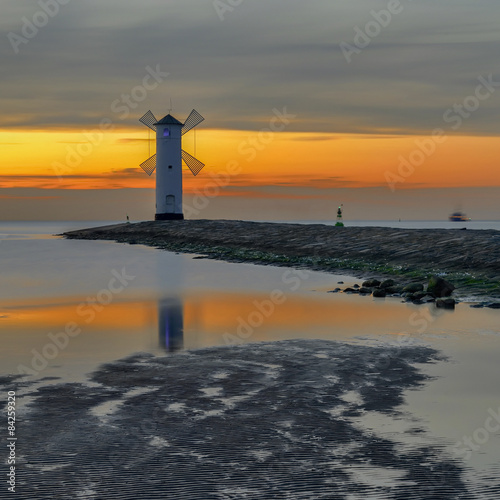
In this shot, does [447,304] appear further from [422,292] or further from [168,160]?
[168,160]

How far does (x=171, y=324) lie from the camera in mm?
17047

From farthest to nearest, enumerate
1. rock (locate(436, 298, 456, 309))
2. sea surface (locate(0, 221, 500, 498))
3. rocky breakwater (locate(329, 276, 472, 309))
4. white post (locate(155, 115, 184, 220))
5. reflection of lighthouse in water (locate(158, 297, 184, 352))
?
white post (locate(155, 115, 184, 220)) → rocky breakwater (locate(329, 276, 472, 309)) → rock (locate(436, 298, 456, 309)) → reflection of lighthouse in water (locate(158, 297, 184, 352)) → sea surface (locate(0, 221, 500, 498))

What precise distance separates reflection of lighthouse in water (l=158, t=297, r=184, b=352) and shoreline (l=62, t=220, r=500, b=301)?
8230mm

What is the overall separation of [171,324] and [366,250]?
20.7m

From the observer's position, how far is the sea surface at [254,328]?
8391 mm

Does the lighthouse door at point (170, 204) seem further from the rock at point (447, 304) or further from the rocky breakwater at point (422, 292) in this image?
the rock at point (447, 304)

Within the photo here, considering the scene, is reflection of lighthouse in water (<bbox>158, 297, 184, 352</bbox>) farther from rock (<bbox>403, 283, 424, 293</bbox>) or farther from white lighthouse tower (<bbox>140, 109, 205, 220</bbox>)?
white lighthouse tower (<bbox>140, 109, 205, 220</bbox>)

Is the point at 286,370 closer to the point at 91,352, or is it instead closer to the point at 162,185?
the point at 91,352

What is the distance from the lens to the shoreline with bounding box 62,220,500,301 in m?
25.5

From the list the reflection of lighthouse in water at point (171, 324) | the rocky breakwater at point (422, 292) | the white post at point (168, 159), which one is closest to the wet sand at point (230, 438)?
the reflection of lighthouse in water at point (171, 324)

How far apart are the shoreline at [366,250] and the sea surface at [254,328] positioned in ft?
9.67

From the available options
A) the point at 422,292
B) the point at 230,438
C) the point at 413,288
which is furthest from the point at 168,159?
the point at 230,438

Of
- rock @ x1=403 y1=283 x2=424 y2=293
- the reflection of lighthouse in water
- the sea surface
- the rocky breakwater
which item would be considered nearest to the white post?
the sea surface

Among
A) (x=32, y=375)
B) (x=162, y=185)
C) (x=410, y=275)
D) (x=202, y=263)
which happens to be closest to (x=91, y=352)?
(x=32, y=375)
